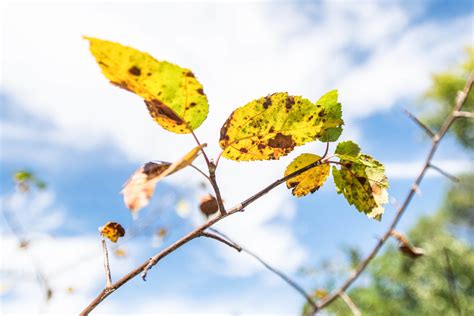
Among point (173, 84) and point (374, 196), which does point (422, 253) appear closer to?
point (374, 196)

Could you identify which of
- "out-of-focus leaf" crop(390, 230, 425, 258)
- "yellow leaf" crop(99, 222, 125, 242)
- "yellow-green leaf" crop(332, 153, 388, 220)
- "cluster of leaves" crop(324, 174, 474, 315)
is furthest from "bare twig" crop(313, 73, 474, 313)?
"cluster of leaves" crop(324, 174, 474, 315)

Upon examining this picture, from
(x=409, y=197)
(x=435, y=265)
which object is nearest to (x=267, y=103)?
(x=409, y=197)

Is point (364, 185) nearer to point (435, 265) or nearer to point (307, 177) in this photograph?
point (307, 177)

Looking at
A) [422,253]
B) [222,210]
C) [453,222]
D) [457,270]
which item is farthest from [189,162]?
[453,222]

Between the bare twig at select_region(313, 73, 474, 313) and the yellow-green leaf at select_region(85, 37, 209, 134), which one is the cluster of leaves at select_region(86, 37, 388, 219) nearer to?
the yellow-green leaf at select_region(85, 37, 209, 134)

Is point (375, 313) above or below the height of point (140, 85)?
above

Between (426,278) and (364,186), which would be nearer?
(364,186)

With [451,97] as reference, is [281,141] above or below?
below
